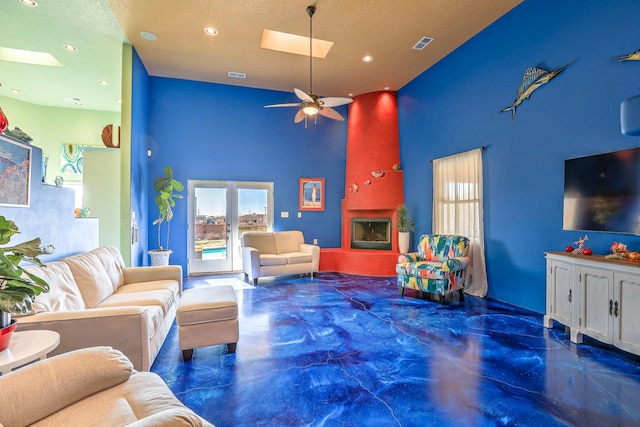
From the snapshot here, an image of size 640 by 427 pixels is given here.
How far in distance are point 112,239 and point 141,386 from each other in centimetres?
402

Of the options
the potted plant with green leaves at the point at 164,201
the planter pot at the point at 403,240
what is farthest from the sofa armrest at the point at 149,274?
the planter pot at the point at 403,240

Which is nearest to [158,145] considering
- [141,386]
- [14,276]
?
[14,276]

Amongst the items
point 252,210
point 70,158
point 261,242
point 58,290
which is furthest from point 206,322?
point 70,158

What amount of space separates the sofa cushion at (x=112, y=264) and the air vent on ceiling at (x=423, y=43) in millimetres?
5283

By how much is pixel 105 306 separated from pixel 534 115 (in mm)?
5257

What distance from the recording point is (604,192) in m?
3.01

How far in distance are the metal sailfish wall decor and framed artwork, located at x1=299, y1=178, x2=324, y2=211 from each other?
4.08m

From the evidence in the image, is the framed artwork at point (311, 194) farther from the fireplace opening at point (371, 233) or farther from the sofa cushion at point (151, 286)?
the sofa cushion at point (151, 286)

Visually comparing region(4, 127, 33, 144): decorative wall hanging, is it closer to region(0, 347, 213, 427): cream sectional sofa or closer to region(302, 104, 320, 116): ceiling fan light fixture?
region(0, 347, 213, 427): cream sectional sofa

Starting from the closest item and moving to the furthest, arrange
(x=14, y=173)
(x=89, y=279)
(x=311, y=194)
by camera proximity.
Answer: (x=14, y=173) → (x=89, y=279) → (x=311, y=194)

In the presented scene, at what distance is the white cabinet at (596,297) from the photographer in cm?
254

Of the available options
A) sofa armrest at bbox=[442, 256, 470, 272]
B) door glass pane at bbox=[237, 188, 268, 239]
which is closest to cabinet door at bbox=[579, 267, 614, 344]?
sofa armrest at bbox=[442, 256, 470, 272]

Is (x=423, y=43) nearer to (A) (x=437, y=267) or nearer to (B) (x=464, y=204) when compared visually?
(B) (x=464, y=204)

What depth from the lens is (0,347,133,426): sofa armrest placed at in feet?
3.78
